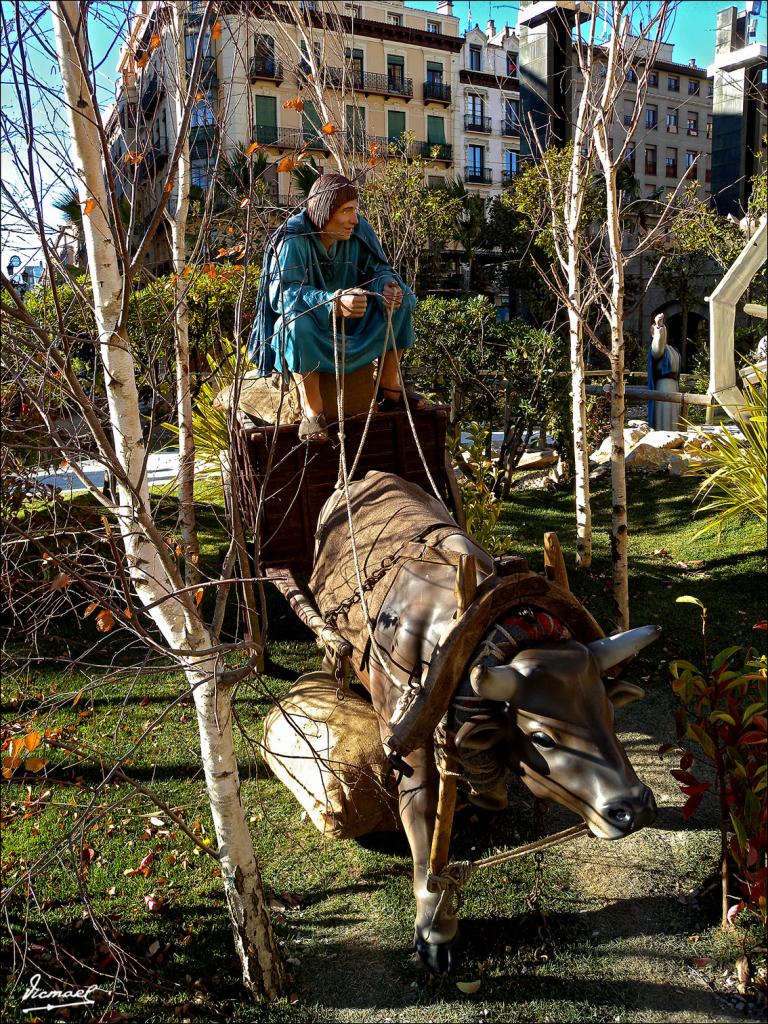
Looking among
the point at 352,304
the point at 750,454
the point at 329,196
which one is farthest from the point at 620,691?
the point at 329,196

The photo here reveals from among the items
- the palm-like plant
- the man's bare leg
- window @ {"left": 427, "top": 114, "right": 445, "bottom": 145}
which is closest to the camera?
the palm-like plant

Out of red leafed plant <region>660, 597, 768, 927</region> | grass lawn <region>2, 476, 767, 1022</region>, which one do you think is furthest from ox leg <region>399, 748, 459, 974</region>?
red leafed plant <region>660, 597, 768, 927</region>

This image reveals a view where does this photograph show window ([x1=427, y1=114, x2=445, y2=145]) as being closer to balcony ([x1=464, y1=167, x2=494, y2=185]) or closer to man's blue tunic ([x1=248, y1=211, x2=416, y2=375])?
balcony ([x1=464, y1=167, x2=494, y2=185])

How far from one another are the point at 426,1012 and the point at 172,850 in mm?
1827

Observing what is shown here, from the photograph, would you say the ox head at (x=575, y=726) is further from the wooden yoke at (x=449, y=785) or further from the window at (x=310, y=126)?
the window at (x=310, y=126)

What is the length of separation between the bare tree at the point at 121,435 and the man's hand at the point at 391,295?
6.11ft

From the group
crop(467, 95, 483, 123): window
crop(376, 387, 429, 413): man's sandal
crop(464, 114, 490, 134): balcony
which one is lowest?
crop(376, 387, 429, 413): man's sandal

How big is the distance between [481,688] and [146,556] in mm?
1450

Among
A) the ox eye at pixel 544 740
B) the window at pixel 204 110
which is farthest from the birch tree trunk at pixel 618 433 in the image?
the ox eye at pixel 544 740

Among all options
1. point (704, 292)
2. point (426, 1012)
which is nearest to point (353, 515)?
point (426, 1012)

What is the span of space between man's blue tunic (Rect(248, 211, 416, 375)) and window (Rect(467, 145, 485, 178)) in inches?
1247

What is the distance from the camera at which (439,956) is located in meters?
3.88

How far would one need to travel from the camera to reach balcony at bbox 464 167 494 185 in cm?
3421

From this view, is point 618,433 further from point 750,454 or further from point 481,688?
point 481,688
